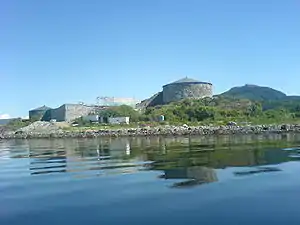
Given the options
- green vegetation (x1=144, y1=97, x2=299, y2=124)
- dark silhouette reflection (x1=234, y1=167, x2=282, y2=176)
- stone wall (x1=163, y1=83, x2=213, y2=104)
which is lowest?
dark silhouette reflection (x1=234, y1=167, x2=282, y2=176)

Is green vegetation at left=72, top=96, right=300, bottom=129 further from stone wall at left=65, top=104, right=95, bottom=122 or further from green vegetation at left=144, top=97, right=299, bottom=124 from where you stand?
stone wall at left=65, top=104, right=95, bottom=122

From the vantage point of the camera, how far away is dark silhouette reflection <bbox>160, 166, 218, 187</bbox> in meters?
15.8

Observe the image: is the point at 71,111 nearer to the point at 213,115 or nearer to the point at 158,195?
the point at 213,115

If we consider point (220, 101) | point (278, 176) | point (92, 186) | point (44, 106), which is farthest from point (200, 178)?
point (44, 106)

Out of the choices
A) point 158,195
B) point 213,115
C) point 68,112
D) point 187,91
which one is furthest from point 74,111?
point 158,195

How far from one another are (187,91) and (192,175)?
134 metres

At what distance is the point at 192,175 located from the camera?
690 inches

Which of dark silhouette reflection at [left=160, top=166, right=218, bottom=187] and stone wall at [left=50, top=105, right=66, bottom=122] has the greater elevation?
stone wall at [left=50, top=105, right=66, bottom=122]

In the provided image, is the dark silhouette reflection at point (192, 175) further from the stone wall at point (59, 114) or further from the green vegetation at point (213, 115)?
the stone wall at point (59, 114)

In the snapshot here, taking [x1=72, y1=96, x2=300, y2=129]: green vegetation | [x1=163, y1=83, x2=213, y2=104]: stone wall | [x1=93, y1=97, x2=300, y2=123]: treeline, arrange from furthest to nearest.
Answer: [x1=163, y1=83, x2=213, y2=104]: stone wall < [x1=93, y1=97, x2=300, y2=123]: treeline < [x1=72, y1=96, x2=300, y2=129]: green vegetation

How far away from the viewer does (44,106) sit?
19325cm

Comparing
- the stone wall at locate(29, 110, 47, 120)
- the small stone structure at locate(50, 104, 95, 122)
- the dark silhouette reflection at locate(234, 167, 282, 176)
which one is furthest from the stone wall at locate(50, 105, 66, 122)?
the dark silhouette reflection at locate(234, 167, 282, 176)

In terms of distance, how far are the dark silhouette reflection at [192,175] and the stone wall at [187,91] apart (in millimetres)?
130545

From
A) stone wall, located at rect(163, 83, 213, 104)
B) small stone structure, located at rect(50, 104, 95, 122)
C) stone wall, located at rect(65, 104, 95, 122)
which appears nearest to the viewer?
stone wall, located at rect(65, 104, 95, 122)
